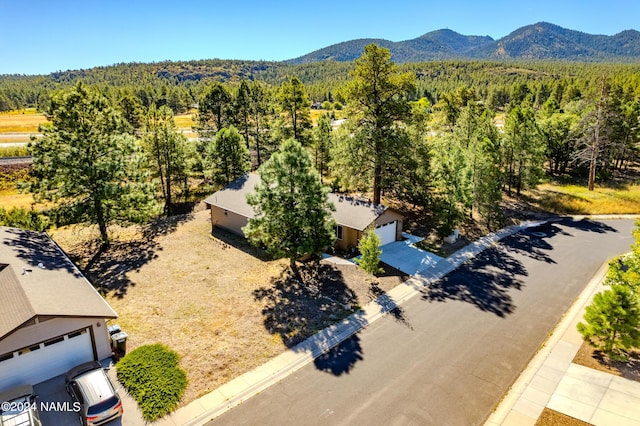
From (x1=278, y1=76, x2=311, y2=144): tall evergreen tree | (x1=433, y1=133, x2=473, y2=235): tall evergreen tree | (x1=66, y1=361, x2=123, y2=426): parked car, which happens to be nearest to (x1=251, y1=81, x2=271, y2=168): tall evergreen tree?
(x1=278, y1=76, x2=311, y2=144): tall evergreen tree

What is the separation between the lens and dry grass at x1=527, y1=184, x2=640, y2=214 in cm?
3584

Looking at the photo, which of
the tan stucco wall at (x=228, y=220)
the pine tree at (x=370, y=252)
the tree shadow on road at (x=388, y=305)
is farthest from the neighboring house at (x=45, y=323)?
the pine tree at (x=370, y=252)

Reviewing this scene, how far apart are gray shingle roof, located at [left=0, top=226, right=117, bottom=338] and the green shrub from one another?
2092mm

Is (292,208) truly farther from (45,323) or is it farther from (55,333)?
(45,323)

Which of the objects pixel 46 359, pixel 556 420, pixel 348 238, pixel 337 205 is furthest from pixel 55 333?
pixel 337 205

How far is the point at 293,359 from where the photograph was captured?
15289 mm

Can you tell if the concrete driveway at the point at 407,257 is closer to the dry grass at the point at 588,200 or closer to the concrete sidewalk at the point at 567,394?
the concrete sidewalk at the point at 567,394

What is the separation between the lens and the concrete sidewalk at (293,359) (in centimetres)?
1258

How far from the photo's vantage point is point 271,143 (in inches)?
1740

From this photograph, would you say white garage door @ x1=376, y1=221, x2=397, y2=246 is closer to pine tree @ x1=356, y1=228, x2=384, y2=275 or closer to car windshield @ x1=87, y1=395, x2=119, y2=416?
pine tree @ x1=356, y1=228, x2=384, y2=275

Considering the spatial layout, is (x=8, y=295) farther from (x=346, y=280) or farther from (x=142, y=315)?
(x=346, y=280)

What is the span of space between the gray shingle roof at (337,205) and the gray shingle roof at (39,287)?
1216 centimetres

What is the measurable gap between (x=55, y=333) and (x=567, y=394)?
1933 cm

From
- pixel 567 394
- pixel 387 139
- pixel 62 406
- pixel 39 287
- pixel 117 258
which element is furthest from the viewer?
pixel 387 139
